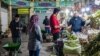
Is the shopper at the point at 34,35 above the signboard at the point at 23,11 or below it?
above

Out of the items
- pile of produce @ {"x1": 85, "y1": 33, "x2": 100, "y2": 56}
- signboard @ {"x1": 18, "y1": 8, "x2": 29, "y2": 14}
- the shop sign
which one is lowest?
signboard @ {"x1": 18, "y1": 8, "x2": 29, "y2": 14}

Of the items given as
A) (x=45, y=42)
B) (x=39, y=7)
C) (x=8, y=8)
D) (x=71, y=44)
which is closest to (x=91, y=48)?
(x=71, y=44)

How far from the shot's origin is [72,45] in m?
9.91

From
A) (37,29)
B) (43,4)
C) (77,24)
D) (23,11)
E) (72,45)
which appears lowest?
(23,11)

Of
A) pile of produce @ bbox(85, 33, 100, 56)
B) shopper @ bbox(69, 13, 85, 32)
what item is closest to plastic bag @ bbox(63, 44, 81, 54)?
pile of produce @ bbox(85, 33, 100, 56)

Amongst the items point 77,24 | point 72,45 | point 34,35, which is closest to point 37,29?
point 34,35

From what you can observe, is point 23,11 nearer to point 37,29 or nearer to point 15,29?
point 15,29

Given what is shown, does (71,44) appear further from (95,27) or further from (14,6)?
(14,6)

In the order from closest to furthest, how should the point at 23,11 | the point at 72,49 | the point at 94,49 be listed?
the point at 94,49, the point at 72,49, the point at 23,11

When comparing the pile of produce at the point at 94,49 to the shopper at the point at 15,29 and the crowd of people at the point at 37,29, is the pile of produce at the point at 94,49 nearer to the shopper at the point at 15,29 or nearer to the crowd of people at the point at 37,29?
the crowd of people at the point at 37,29

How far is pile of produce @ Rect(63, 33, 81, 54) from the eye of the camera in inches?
379

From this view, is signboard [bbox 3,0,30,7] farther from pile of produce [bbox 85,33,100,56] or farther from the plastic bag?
pile of produce [bbox 85,33,100,56]

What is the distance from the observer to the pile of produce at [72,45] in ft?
31.6

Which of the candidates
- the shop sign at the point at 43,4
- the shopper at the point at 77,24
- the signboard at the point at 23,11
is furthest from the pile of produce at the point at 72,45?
the shop sign at the point at 43,4
